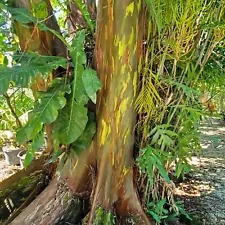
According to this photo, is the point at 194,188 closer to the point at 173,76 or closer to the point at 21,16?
the point at 173,76

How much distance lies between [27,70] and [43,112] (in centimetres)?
19

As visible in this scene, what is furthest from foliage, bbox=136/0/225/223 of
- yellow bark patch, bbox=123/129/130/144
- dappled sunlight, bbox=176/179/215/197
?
dappled sunlight, bbox=176/179/215/197

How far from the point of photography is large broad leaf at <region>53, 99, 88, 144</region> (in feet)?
4.36

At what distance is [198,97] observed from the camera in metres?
1.60

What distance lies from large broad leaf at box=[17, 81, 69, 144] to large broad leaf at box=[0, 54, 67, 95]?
117mm

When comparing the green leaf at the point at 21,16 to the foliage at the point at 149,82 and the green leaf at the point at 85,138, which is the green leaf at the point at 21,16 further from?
the green leaf at the point at 85,138

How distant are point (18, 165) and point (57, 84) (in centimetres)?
Result: 201

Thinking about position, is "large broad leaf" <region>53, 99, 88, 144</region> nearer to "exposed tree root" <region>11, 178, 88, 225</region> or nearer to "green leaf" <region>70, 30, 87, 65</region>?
"green leaf" <region>70, 30, 87, 65</region>

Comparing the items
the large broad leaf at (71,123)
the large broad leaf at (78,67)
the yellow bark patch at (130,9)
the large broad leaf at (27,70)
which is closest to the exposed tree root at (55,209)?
the large broad leaf at (71,123)

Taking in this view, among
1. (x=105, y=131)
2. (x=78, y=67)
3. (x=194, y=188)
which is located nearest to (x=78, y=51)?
(x=78, y=67)

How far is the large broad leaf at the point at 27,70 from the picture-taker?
3.72ft

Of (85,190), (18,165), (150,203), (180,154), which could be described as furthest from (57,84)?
(18,165)

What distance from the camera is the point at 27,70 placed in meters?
1.20

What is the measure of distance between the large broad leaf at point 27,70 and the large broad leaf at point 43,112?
0.38 feet
